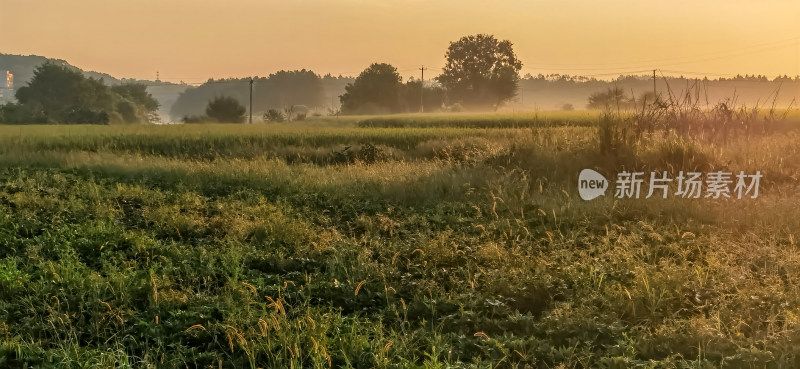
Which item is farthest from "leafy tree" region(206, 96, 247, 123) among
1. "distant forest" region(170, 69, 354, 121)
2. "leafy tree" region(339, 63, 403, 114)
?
"distant forest" region(170, 69, 354, 121)

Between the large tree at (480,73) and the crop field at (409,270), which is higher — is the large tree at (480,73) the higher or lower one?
the higher one

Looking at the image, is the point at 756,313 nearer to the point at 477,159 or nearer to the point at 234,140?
the point at 477,159

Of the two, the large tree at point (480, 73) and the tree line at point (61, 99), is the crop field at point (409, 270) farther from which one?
the large tree at point (480, 73)

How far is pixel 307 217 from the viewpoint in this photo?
10062 mm

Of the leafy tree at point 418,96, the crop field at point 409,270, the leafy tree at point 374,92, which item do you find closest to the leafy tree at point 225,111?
the leafy tree at point 374,92

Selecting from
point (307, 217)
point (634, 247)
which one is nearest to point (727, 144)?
point (634, 247)

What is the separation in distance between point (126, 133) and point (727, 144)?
20.8 metres

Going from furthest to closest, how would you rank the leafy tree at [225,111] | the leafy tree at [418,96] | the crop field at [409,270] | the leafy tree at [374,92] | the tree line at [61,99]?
the leafy tree at [418,96]
the leafy tree at [374,92]
the leafy tree at [225,111]
the tree line at [61,99]
the crop field at [409,270]

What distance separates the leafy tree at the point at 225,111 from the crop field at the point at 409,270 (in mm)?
38660

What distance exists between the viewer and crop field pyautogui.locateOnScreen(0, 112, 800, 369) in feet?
16.3

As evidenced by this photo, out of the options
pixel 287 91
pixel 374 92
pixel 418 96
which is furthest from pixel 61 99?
pixel 287 91

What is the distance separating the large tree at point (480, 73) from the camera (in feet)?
246

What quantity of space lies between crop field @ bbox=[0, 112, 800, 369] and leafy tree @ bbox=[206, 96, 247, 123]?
38.7m

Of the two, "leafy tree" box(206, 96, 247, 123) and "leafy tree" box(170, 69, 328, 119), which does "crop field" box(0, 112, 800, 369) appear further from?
"leafy tree" box(170, 69, 328, 119)
